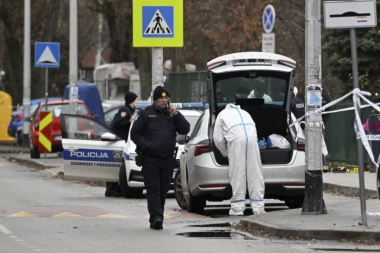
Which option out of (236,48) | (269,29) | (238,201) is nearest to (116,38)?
(236,48)

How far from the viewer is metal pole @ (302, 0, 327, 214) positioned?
1667 centimetres

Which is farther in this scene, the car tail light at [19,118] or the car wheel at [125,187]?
the car tail light at [19,118]

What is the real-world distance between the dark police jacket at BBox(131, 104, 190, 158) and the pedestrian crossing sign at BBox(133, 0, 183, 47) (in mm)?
5313

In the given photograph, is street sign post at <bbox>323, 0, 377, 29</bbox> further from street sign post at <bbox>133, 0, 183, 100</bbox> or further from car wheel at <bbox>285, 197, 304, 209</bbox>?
street sign post at <bbox>133, 0, 183, 100</bbox>

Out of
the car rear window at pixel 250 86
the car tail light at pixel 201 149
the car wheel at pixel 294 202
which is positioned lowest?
the car wheel at pixel 294 202

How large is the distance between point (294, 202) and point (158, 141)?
3765 millimetres

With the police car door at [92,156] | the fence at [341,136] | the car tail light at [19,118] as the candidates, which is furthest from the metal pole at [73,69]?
the car tail light at [19,118]

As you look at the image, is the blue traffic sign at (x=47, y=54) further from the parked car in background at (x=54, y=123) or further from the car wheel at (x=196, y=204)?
the car wheel at (x=196, y=204)

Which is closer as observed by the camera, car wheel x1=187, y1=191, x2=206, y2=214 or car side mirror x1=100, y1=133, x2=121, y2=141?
car wheel x1=187, y1=191, x2=206, y2=214

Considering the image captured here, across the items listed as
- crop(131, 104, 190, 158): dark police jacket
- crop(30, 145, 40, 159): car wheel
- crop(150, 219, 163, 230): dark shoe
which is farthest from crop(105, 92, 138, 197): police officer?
crop(30, 145, 40, 159): car wheel

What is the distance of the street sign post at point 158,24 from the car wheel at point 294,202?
3.54m

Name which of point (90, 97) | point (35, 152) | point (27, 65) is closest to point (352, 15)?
point (35, 152)

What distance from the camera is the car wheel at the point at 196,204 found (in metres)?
18.6

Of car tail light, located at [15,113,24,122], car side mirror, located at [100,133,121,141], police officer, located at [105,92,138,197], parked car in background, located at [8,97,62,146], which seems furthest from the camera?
car tail light, located at [15,113,24,122]
